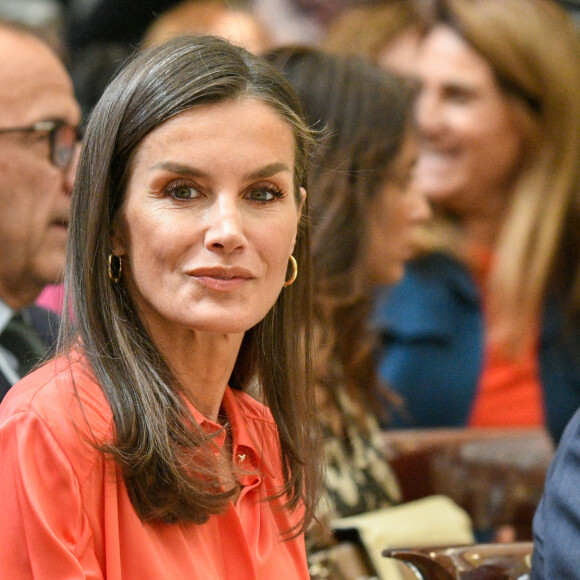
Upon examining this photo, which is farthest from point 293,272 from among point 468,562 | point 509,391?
point 509,391

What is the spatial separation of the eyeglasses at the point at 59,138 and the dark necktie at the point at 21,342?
302 millimetres

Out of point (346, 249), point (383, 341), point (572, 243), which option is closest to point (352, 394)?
point (346, 249)

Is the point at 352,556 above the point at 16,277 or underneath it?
underneath

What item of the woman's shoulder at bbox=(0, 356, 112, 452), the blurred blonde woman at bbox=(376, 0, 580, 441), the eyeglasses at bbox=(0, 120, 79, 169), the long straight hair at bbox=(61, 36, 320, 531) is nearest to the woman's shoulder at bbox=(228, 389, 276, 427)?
the long straight hair at bbox=(61, 36, 320, 531)

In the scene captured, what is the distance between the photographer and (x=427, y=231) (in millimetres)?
3689

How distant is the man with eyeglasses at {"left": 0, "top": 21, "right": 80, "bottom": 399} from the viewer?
1900 millimetres

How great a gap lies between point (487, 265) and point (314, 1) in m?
1.35

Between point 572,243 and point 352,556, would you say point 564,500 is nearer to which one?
point 352,556

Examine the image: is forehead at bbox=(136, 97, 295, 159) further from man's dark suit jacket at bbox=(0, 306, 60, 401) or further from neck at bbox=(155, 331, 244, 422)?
man's dark suit jacket at bbox=(0, 306, 60, 401)

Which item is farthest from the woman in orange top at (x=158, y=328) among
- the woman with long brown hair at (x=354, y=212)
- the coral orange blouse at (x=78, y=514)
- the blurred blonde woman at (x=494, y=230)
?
the blurred blonde woman at (x=494, y=230)

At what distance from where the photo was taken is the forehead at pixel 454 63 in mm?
3760

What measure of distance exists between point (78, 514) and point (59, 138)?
0.92 metres

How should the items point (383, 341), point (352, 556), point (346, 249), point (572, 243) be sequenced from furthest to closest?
point (572, 243)
point (383, 341)
point (346, 249)
point (352, 556)

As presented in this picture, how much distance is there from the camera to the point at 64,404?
1.29 metres
